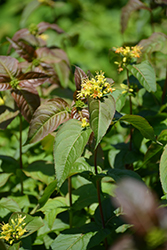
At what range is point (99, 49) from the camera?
2.93 metres

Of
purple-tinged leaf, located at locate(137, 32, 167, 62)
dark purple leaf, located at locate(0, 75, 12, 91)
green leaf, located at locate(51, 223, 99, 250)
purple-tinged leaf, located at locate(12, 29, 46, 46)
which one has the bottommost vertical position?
green leaf, located at locate(51, 223, 99, 250)

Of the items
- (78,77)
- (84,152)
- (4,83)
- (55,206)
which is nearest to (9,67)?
(4,83)

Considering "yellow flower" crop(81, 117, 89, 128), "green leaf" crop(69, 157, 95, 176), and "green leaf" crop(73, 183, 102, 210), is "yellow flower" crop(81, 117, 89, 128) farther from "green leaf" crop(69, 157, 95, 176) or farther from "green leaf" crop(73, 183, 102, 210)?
"green leaf" crop(73, 183, 102, 210)

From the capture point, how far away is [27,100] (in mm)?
891

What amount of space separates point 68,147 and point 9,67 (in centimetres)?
44

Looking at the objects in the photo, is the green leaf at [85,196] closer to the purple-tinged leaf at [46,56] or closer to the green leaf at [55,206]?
the green leaf at [55,206]

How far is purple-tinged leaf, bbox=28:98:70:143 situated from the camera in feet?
2.45

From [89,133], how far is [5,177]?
489 mm

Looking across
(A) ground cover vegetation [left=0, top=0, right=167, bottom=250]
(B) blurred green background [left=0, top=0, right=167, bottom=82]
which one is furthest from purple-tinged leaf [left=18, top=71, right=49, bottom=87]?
(B) blurred green background [left=0, top=0, right=167, bottom=82]

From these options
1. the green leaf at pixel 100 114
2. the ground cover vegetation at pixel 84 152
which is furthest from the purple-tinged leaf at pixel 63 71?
the green leaf at pixel 100 114

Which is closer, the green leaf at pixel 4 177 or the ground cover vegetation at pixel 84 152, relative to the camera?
the ground cover vegetation at pixel 84 152

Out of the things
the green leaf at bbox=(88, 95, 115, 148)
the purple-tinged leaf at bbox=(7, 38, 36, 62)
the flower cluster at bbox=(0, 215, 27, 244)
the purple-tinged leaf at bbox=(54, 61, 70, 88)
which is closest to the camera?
the green leaf at bbox=(88, 95, 115, 148)

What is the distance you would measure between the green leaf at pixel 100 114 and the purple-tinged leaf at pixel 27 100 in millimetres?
297

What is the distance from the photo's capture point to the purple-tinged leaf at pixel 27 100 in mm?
879
